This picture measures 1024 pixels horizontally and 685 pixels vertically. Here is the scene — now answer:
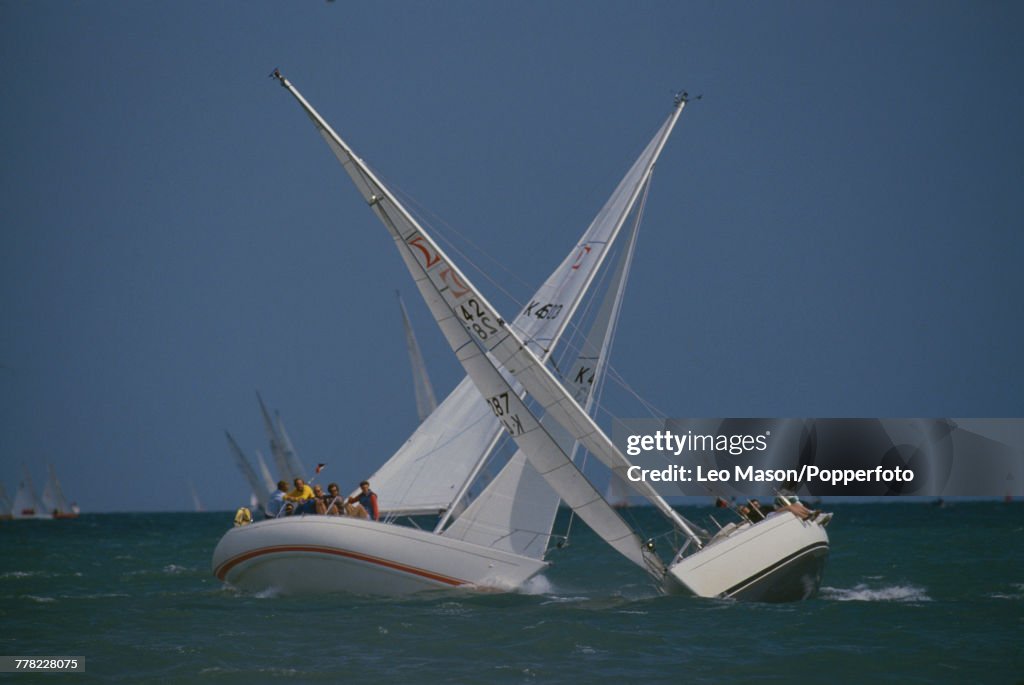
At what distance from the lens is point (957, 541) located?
42688 millimetres

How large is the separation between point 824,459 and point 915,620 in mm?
5784

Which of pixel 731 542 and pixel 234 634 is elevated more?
pixel 731 542

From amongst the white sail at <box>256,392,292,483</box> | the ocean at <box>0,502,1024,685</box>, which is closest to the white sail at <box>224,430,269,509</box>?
the white sail at <box>256,392,292,483</box>

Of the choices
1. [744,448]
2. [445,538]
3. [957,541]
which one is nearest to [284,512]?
[445,538]

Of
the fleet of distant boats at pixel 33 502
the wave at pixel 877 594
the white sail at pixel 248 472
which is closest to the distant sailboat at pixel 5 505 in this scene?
the fleet of distant boats at pixel 33 502

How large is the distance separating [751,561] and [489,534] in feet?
14.9

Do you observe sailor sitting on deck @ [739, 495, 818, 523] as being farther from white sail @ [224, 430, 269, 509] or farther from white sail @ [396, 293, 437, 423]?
white sail @ [224, 430, 269, 509]

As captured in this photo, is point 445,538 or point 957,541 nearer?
point 445,538

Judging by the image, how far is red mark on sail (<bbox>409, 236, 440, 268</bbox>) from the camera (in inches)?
762

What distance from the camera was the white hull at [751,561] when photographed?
18.0 m

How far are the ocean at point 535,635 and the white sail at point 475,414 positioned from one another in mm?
2312

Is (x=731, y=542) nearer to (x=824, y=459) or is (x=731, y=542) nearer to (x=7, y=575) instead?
(x=824, y=459)

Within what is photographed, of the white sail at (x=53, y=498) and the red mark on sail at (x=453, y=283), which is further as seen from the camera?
the white sail at (x=53, y=498)

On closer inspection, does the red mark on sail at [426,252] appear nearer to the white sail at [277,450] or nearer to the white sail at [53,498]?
the white sail at [277,450]
